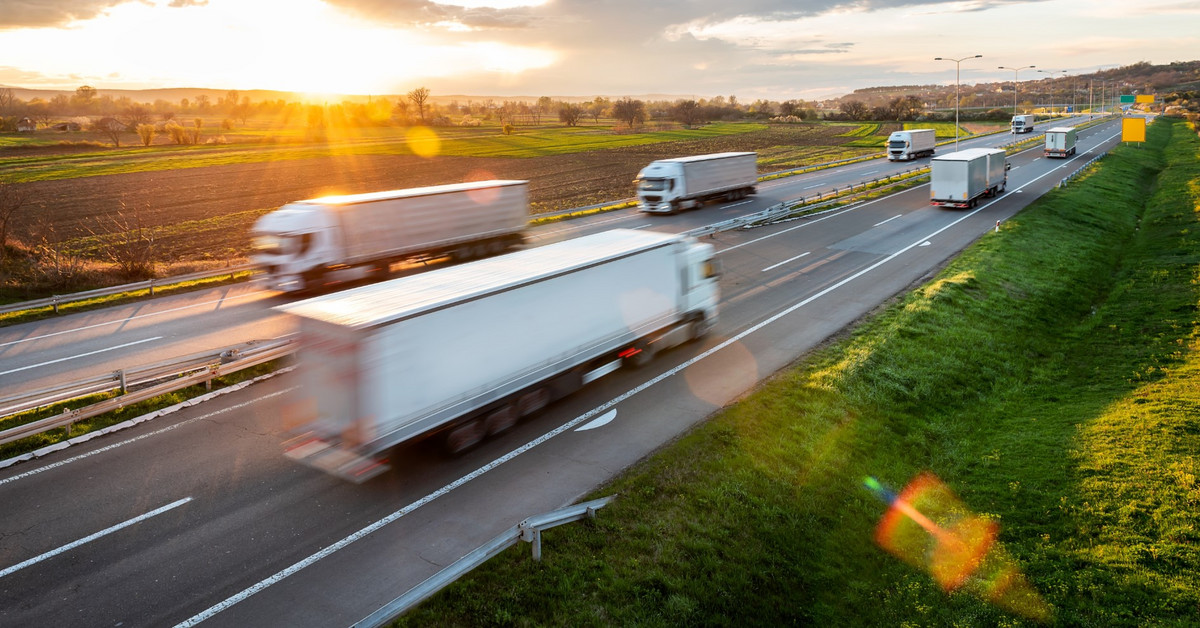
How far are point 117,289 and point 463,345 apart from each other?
62.8ft

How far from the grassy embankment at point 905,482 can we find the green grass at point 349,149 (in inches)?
2893

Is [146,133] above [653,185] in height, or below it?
above

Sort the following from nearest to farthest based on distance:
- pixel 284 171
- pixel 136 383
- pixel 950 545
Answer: pixel 950 545 → pixel 136 383 → pixel 284 171

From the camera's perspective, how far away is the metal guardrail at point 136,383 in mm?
13680

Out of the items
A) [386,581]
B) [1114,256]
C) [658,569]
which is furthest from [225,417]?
[1114,256]

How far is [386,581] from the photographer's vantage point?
9383mm

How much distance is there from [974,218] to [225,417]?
36154 mm

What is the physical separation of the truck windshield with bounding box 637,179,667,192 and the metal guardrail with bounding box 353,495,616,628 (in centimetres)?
3165

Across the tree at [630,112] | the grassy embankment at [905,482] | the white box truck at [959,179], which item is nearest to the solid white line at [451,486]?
the grassy embankment at [905,482]

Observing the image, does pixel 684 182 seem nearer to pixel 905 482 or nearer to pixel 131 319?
pixel 131 319

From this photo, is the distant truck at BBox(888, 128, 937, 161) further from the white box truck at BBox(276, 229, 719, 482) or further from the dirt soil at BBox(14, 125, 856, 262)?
the white box truck at BBox(276, 229, 719, 482)

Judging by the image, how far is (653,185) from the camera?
41188 millimetres

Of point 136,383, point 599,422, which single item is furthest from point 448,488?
point 136,383

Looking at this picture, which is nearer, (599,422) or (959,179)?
(599,422)
